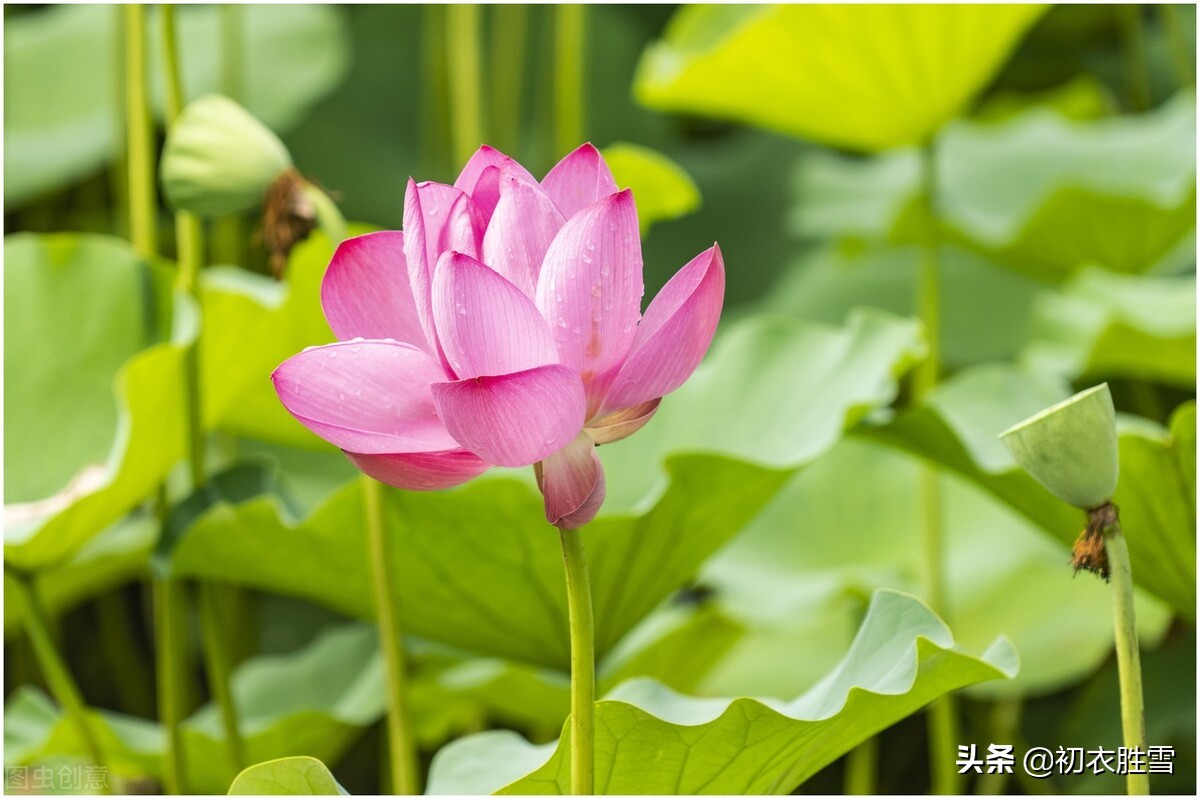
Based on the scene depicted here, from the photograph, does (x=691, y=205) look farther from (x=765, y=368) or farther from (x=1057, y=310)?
(x=1057, y=310)

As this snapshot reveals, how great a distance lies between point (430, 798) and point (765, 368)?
0.36 metres

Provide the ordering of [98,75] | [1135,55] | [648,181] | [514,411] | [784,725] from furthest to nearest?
[1135,55], [98,75], [648,181], [784,725], [514,411]

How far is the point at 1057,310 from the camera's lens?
0.96 m

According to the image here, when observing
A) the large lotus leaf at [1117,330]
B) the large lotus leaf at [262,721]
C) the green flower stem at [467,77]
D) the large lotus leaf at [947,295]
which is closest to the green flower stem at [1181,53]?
the large lotus leaf at [947,295]

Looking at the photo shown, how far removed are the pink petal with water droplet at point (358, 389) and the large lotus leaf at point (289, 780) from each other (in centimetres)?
11

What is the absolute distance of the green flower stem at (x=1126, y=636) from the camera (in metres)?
0.34

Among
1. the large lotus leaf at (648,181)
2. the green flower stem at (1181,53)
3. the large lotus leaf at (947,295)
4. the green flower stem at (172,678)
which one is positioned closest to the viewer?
the green flower stem at (172,678)

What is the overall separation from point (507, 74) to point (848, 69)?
21.2 inches

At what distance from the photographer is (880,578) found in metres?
0.83

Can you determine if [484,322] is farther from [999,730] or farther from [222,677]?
[999,730]

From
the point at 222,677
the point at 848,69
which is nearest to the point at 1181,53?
the point at 848,69

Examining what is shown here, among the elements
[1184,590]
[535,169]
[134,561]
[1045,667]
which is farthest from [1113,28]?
[134,561]

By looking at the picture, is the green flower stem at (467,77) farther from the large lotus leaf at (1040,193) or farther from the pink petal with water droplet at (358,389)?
the pink petal with water droplet at (358,389)

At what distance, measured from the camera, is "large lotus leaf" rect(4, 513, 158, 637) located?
86cm
